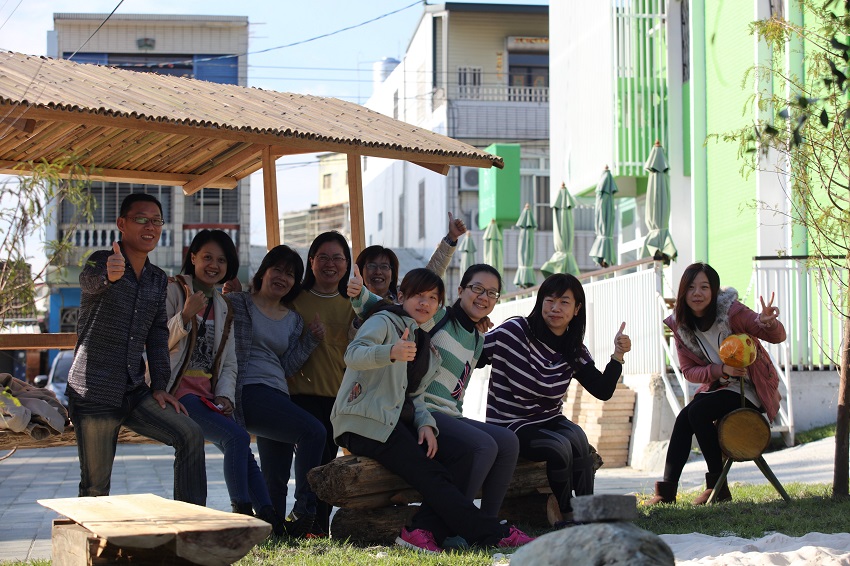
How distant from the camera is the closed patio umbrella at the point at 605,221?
64.9ft

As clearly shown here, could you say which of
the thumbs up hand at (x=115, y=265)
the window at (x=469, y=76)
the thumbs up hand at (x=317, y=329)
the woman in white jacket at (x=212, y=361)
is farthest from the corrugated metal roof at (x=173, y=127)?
the window at (x=469, y=76)

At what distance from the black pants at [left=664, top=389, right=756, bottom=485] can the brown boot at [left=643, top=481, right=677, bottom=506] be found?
0.04 meters

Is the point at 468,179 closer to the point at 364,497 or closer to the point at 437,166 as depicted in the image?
the point at 437,166

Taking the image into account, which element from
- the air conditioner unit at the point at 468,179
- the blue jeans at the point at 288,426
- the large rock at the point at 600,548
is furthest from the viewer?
the air conditioner unit at the point at 468,179

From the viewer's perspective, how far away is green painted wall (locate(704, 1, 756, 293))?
673 inches

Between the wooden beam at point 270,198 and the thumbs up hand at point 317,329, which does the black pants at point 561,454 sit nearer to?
the thumbs up hand at point 317,329

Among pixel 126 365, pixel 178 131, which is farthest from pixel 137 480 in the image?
pixel 126 365

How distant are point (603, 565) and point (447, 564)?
6.88 ft

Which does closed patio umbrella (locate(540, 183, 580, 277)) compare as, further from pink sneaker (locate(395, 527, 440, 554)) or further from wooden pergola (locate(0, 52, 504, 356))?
pink sneaker (locate(395, 527, 440, 554))

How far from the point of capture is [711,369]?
818cm

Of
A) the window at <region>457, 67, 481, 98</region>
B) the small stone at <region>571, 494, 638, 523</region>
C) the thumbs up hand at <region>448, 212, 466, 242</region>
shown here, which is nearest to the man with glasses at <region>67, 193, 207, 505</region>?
the thumbs up hand at <region>448, 212, 466, 242</region>

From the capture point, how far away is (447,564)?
236 inches

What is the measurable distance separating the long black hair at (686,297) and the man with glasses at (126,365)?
376cm

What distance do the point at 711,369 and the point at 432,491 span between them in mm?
2611
